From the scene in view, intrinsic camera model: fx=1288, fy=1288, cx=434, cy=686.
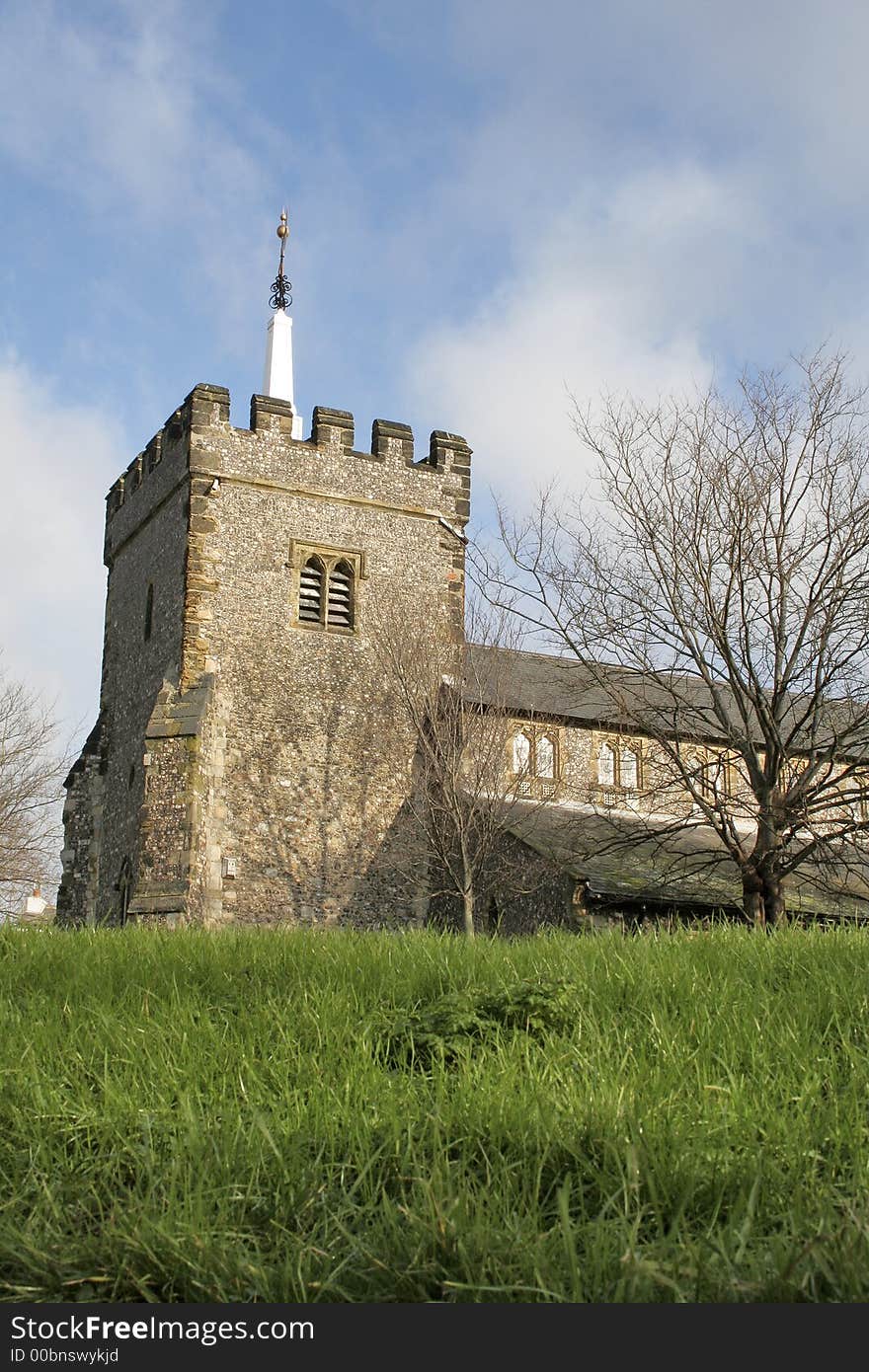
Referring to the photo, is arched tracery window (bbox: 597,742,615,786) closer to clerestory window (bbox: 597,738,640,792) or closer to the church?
clerestory window (bbox: 597,738,640,792)

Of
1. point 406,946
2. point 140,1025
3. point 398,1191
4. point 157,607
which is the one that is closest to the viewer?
point 398,1191

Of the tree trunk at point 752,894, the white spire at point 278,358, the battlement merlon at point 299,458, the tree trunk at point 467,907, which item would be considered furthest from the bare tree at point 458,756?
the white spire at point 278,358

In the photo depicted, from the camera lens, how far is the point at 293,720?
69.8 feet

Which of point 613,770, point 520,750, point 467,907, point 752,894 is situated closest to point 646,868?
point 467,907

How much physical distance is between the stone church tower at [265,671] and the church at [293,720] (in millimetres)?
36

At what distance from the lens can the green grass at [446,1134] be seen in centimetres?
368

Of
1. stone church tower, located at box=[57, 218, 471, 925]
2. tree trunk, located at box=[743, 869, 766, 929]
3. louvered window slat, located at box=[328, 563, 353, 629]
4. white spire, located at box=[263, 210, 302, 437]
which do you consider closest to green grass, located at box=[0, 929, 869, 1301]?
tree trunk, located at box=[743, 869, 766, 929]

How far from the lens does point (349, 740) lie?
21.6m

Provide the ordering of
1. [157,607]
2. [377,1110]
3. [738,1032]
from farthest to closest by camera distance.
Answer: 1. [157,607]
2. [738,1032]
3. [377,1110]

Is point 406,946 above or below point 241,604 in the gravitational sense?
below

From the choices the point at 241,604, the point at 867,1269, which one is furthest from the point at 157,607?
the point at 867,1269

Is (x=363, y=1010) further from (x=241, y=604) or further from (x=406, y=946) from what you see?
(x=241, y=604)

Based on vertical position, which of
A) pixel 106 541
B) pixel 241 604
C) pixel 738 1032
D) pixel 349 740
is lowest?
pixel 738 1032

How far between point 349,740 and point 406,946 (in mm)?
13854
